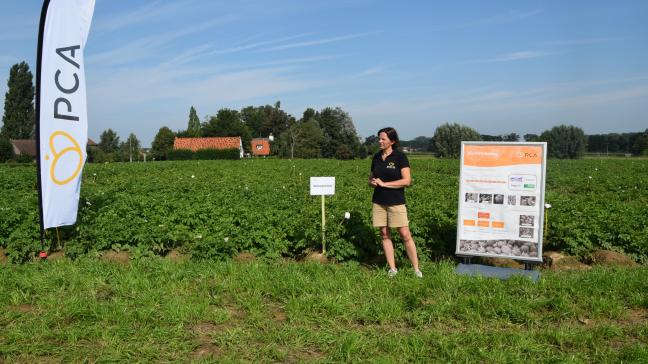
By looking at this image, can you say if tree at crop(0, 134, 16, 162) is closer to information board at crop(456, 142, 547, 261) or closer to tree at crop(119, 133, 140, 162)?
tree at crop(119, 133, 140, 162)

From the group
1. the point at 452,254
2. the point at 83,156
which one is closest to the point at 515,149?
the point at 452,254

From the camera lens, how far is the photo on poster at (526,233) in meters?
5.89

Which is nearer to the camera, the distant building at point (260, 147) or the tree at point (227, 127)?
the tree at point (227, 127)

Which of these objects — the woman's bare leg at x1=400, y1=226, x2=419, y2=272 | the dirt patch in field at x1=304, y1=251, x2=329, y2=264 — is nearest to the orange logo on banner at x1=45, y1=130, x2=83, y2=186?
the dirt patch in field at x1=304, y1=251, x2=329, y2=264

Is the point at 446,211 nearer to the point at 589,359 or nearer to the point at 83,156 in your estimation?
the point at 589,359

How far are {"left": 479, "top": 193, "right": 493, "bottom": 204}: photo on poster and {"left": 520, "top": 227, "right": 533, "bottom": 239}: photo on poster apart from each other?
1.73ft

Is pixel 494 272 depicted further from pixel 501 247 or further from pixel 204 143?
pixel 204 143

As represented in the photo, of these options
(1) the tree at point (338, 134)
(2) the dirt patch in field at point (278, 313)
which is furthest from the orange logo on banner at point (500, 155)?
(1) the tree at point (338, 134)

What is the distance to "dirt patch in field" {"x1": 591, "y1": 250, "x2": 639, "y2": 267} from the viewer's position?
6.44 meters

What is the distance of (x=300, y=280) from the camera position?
5.21m

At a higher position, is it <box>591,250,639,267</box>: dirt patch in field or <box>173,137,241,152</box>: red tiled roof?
<box>173,137,241,152</box>: red tiled roof

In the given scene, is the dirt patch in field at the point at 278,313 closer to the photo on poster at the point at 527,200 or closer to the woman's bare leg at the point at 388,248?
the woman's bare leg at the point at 388,248

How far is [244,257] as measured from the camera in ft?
21.2

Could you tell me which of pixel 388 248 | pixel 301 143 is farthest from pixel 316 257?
pixel 301 143
